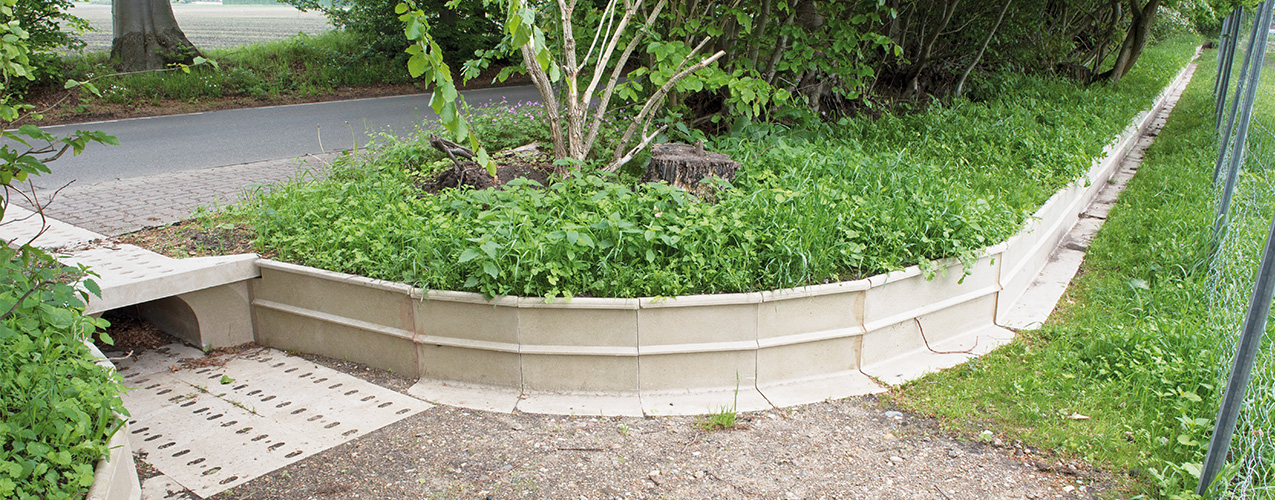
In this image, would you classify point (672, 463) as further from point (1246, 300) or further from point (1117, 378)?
point (1246, 300)

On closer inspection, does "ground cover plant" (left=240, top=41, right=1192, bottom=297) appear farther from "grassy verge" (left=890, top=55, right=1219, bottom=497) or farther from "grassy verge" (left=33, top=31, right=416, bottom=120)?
"grassy verge" (left=33, top=31, right=416, bottom=120)

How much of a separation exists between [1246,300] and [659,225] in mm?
3238

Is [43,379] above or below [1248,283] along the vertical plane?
above

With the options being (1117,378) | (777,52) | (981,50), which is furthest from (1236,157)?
(981,50)

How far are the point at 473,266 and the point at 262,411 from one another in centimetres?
128

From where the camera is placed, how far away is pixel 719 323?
4207 millimetres

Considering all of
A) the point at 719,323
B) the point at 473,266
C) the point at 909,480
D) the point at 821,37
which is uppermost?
the point at 821,37

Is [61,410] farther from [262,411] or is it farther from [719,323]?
[719,323]

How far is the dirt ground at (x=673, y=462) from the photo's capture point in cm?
336

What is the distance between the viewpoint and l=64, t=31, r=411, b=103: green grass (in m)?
14.6

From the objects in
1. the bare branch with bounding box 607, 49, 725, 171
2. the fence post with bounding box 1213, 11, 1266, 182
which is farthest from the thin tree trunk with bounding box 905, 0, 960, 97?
the bare branch with bounding box 607, 49, 725, 171

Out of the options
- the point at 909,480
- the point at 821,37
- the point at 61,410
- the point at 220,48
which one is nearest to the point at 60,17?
the point at 220,48

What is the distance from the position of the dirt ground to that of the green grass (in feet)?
43.7

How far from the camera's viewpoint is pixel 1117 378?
4203mm
